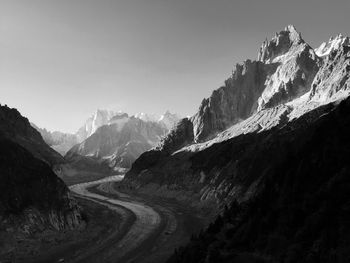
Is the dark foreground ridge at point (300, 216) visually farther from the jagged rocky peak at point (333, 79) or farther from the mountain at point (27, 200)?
the jagged rocky peak at point (333, 79)

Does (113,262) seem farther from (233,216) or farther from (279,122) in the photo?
(279,122)

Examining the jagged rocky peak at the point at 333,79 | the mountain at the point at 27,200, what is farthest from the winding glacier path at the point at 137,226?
the jagged rocky peak at the point at 333,79

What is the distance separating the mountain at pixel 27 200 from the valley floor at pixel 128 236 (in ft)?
19.5

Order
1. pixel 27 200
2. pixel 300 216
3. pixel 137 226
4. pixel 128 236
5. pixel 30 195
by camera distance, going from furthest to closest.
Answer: pixel 137 226 → pixel 30 195 → pixel 27 200 → pixel 128 236 → pixel 300 216

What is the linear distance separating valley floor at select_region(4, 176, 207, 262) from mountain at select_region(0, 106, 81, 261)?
234 inches

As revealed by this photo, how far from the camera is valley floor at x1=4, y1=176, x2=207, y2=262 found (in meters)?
71.8

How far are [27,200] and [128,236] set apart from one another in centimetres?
2363

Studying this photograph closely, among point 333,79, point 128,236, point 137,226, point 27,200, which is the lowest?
point 128,236

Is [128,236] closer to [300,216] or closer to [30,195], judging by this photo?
[30,195]

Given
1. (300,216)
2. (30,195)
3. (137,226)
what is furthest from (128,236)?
(300,216)

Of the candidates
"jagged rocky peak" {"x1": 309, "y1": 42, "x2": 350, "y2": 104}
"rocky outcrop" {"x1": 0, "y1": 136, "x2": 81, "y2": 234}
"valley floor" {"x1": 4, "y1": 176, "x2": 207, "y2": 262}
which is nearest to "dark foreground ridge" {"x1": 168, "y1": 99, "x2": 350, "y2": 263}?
"valley floor" {"x1": 4, "y1": 176, "x2": 207, "y2": 262}

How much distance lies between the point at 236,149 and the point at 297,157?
86337 millimetres

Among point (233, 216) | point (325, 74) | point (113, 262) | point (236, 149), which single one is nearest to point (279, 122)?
point (236, 149)

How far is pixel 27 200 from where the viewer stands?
8825 centimetres
